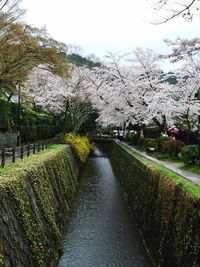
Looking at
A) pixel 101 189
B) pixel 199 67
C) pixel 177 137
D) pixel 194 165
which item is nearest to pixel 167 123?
pixel 177 137

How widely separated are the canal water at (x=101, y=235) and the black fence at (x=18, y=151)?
389 cm

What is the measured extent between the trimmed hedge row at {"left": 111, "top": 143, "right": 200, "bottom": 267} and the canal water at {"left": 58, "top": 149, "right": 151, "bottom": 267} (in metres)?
0.60

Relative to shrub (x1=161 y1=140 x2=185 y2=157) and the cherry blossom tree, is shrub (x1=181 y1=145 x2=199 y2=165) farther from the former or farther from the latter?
the cherry blossom tree

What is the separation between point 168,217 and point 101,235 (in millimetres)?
5049

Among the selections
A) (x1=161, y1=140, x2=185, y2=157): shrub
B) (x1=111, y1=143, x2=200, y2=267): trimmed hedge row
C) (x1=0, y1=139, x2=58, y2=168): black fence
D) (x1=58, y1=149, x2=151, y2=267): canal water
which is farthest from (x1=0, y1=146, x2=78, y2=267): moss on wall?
(x1=161, y1=140, x2=185, y2=157): shrub

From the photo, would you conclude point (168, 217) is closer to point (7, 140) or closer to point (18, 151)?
point (18, 151)

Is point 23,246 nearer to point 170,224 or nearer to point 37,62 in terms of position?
point 170,224

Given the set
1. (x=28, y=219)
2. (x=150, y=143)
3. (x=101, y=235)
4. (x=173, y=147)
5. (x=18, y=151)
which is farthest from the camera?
(x=150, y=143)

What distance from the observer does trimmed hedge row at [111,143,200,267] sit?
31.7ft

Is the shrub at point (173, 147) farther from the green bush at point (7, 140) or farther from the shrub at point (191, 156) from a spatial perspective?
the green bush at point (7, 140)

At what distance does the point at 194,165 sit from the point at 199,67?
1048 cm

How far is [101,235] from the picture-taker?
1655cm

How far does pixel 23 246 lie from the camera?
9570 millimetres

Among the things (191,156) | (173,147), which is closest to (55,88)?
(173,147)
